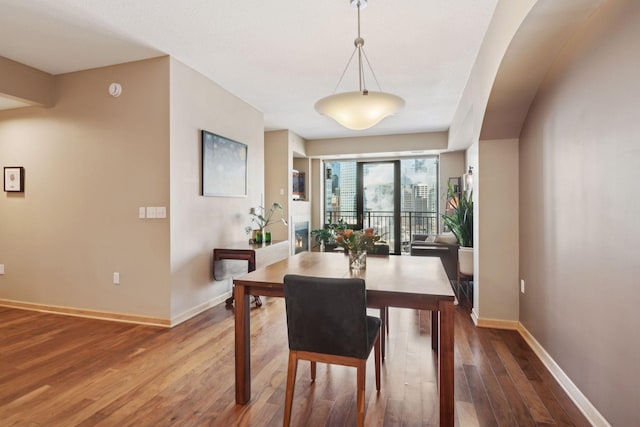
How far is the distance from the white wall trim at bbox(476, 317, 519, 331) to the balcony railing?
409 cm

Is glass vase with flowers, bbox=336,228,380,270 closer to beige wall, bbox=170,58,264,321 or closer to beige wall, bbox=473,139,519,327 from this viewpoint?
beige wall, bbox=473,139,519,327

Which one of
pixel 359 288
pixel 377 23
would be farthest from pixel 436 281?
pixel 377 23

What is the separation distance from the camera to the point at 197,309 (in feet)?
11.9

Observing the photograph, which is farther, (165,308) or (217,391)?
(165,308)

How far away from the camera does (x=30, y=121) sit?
378 centimetres

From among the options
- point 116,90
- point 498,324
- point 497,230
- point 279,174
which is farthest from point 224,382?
point 279,174

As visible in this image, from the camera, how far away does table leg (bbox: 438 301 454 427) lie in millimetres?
1589

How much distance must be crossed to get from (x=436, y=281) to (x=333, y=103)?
127 cm

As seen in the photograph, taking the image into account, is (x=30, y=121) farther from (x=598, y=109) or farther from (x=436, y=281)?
(x=598, y=109)

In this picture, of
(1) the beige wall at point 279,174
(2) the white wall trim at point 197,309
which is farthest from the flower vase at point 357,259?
(1) the beige wall at point 279,174

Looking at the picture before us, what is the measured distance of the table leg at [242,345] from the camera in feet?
6.39

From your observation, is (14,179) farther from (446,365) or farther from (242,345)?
(446,365)

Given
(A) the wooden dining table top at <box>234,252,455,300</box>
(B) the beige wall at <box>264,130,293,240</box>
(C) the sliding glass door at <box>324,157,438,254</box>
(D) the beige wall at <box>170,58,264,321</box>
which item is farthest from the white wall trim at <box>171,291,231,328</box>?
(C) the sliding glass door at <box>324,157,438,254</box>

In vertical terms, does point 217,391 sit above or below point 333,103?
below
